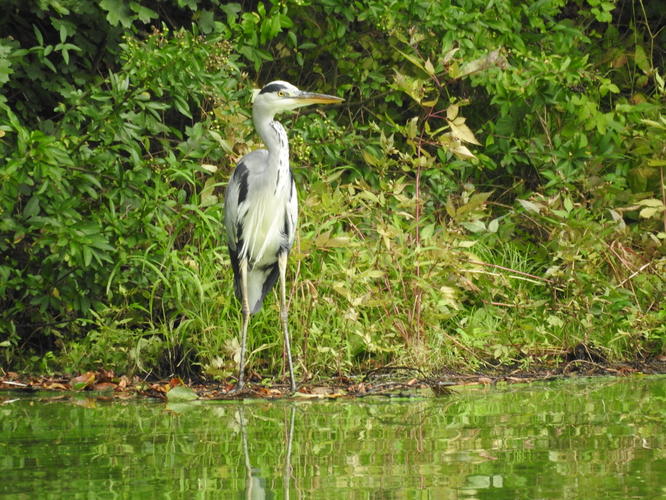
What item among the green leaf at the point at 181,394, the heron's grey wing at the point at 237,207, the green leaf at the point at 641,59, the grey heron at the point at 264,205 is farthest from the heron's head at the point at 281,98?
the green leaf at the point at 641,59

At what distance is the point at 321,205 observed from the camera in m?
6.88

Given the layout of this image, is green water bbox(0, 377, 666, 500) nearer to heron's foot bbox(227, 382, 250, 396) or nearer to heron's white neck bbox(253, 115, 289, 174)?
heron's foot bbox(227, 382, 250, 396)

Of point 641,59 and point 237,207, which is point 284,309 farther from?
point 641,59

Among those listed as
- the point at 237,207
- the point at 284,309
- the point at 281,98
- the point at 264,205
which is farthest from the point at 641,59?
the point at 284,309

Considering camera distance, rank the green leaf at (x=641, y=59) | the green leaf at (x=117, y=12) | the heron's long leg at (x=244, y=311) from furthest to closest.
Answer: the green leaf at (x=641, y=59), the green leaf at (x=117, y=12), the heron's long leg at (x=244, y=311)

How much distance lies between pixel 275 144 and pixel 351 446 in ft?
9.34

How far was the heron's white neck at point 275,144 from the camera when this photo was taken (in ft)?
20.9

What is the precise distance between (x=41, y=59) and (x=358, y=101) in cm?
274

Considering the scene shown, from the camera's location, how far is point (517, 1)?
27.1 feet

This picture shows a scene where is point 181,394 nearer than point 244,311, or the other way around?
point 181,394

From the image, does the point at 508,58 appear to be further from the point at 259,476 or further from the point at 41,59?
the point at 259,476

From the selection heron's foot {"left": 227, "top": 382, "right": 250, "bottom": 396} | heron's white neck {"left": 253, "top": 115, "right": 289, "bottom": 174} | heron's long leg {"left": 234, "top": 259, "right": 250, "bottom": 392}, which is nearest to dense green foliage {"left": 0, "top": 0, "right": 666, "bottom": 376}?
heron's long leg {"left": 234, "top": 259, "right": 250, "bottom": 392}

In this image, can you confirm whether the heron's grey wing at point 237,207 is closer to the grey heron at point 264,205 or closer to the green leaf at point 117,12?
the grey heron at point 264,205

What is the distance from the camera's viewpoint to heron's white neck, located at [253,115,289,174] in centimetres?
636
